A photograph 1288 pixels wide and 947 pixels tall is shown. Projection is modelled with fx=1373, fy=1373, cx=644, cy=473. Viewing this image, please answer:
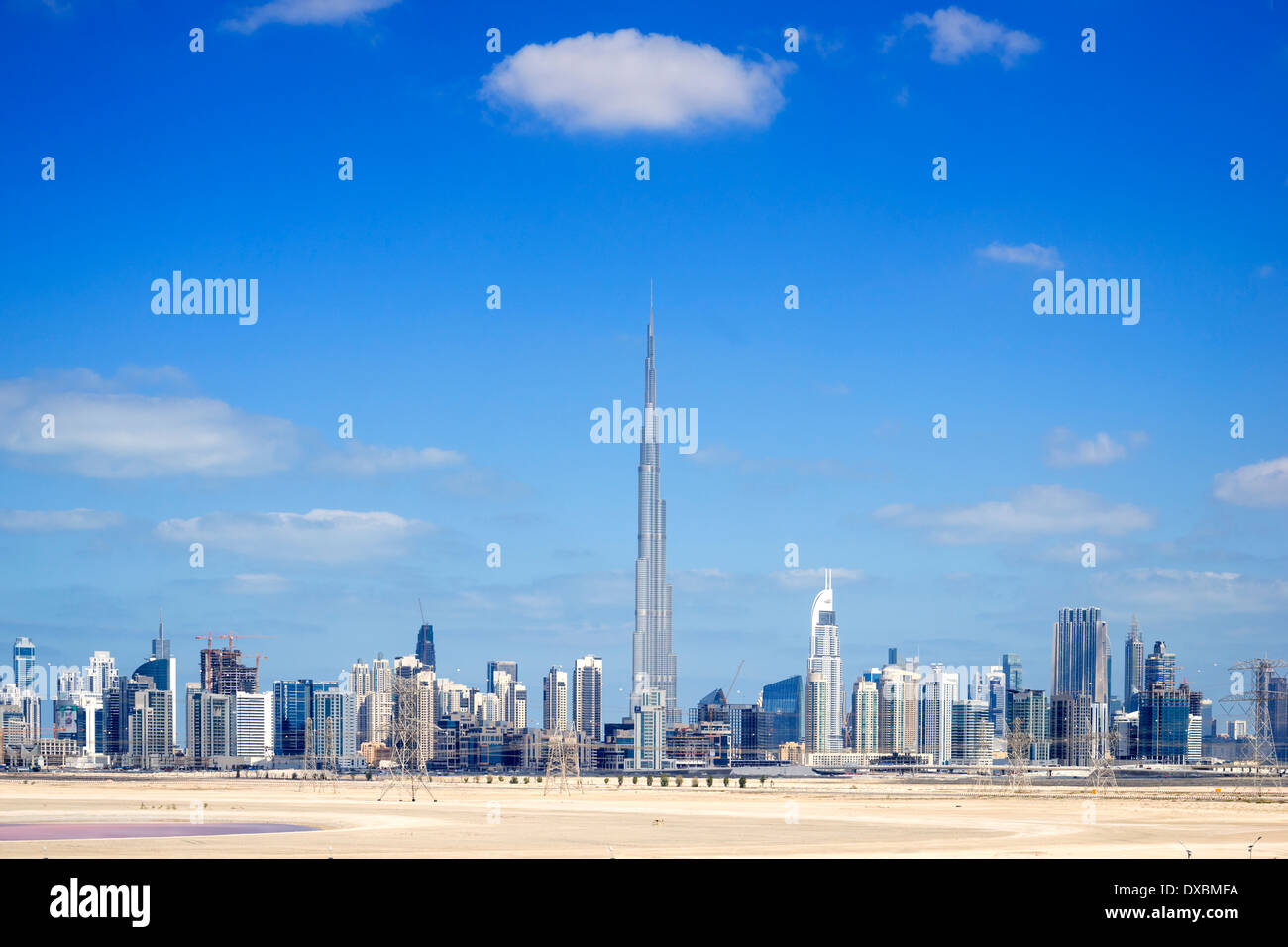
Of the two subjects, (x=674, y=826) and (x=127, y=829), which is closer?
(x=127, y=829)

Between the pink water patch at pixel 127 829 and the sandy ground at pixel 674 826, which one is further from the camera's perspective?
the pink water patch at pixel 127 829

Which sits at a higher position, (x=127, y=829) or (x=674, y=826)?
(x=127, y=829)

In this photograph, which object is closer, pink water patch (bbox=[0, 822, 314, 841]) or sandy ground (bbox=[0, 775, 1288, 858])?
sandy ground (bbox=[0, 775, 1288, 858])
